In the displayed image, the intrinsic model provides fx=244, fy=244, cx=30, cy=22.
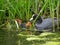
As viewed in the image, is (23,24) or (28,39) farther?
(23,24)

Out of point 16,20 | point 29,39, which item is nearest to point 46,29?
point 16,20

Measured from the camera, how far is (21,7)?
19.2 feet

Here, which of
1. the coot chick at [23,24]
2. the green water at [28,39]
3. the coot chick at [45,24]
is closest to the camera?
the green water at [28,39]

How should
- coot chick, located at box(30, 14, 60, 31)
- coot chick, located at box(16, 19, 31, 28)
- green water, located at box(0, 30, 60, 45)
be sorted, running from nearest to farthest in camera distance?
green water, located at box(0, 30, 60, 45)
coot chick, located at box(30, 14, 60, 31)
coot chick, located at box(16, 19, 31, 28)

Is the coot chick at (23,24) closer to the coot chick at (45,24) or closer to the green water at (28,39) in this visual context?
the coot chick at (45,24)

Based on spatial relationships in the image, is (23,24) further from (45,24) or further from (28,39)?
(28,39)

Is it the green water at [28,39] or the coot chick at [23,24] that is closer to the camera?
the green water at [28,39]

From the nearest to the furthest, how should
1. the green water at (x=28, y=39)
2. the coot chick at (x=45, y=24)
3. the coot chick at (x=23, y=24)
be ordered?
the green water at (x=28, y=39) < the coot chick at (x=45, y=24) < the coot chick at (x=23, y=24)

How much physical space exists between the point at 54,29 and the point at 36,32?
412 mm

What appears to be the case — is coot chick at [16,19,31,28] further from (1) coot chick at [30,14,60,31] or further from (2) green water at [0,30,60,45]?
(2) green water at [0,30,60,45]

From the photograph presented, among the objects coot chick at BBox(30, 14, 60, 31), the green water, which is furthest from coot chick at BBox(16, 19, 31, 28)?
the green water

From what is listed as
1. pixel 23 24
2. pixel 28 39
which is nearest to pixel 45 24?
pixel 23 24

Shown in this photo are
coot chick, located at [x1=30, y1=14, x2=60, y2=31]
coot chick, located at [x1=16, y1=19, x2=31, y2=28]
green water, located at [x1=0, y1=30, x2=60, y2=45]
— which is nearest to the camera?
green water, located at [x1=0, y1=30, x2=60, y2=45]

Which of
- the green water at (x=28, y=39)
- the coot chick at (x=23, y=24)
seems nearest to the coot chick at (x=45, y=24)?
the coot chick at (x=23, y=24)
